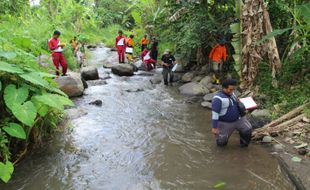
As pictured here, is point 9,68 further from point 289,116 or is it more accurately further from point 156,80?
point 156,80

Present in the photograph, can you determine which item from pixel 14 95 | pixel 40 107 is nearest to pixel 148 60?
pixel 40 107

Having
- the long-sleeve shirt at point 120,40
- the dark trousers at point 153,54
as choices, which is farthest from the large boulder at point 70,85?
the dark trousers at point 153,54

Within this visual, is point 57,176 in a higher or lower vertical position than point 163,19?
lower

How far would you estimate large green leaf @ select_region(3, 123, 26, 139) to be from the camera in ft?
18.1

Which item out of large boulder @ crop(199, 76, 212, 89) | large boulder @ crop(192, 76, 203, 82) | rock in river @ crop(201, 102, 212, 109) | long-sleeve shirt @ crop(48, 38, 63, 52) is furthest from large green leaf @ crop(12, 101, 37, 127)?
large boulder @ crop(192, 76, 203, 82)

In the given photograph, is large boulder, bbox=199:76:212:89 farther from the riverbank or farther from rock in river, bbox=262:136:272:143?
rock in river, bbox=262:136:272:143

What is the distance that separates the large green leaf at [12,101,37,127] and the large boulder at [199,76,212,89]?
24.3 feet

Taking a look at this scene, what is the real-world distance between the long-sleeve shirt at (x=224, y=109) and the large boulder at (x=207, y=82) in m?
5.21

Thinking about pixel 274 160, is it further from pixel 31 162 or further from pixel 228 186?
pixel 31 162

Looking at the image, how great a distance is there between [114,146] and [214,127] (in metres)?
2.25

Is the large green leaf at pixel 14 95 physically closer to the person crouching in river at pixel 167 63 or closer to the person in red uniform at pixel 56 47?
the person in red uniform at pixel 56 47

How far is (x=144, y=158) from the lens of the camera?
6844mm

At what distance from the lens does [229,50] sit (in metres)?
12.3

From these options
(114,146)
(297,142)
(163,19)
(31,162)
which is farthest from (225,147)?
(163,19)
